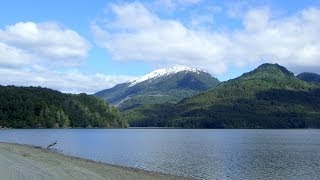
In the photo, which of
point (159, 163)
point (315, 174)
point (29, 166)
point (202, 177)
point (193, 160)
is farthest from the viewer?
point (193, 160)

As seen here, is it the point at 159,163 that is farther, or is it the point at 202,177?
the point at 159,163

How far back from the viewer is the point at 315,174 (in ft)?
168

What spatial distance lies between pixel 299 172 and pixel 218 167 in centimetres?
966

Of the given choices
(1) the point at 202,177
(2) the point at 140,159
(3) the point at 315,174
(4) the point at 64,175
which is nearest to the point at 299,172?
(3) the point at 315,174

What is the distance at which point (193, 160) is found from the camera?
6562 cm

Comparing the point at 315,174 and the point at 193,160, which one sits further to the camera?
the point at 193,160

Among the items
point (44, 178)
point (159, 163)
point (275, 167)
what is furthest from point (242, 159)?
point (44, 178)

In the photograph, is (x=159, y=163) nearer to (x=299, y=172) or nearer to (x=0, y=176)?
(x=299, y=172)

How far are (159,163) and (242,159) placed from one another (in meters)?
14.5

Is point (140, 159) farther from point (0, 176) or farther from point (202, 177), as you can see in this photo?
point (0, 176)

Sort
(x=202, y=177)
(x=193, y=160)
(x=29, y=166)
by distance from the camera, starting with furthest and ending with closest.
→ (x=193, y=160)
(x=202, y=177)
(x=29, y=166)

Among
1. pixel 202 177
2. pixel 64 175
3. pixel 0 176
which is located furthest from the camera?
pixel 202 177

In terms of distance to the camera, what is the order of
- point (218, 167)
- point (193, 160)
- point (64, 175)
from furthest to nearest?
point (193, 160) < point (218, 167) < point (64, 175)

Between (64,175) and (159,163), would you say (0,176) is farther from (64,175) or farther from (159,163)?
(159,163)
